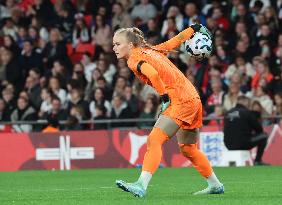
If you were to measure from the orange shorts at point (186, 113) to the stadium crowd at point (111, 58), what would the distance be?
31.4 feet

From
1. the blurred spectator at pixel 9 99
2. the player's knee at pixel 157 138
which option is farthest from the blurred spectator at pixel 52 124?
the player's knee at pixel 157 138

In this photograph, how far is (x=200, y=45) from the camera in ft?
39.9

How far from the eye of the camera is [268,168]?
62.2 ft

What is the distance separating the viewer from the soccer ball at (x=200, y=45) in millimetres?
12141

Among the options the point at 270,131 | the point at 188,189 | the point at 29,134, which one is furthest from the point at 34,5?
the point at 188,189

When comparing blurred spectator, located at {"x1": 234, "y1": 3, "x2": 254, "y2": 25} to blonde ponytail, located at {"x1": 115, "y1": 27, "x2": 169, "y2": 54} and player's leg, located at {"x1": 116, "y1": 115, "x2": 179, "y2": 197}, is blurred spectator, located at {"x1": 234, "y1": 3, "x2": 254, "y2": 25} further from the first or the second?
player's leg, located at {"x1": 116, "y1": 115, "x2": 179, "y2": 197}

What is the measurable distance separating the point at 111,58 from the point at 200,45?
12.3 meters

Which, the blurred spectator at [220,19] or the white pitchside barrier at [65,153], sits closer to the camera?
the white pitchside barrier at [65,153]

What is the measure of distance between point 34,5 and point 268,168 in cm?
1039

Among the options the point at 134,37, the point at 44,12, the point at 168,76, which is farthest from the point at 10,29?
the point at 168,76

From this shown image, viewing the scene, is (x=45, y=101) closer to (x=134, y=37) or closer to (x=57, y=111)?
(x=57, y=111)

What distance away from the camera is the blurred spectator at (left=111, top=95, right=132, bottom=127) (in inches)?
886

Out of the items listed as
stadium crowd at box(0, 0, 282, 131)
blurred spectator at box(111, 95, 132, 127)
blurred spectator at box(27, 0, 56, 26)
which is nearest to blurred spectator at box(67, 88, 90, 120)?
stadium crowd at box(0, 0, 282, 131)

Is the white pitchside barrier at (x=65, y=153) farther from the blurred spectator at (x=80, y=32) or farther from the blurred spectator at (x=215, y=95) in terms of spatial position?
the blurred spectator at (x=80, y=32)
